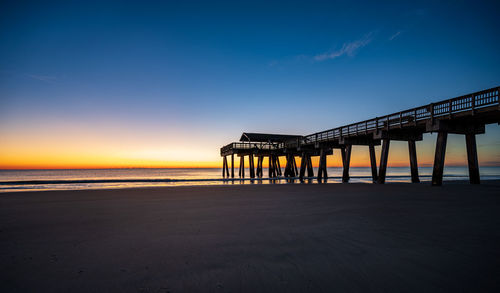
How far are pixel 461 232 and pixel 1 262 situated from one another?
6530 mm

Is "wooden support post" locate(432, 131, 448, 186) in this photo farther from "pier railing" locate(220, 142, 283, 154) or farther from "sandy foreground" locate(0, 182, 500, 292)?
"pier railing" locate(220, 142, 283, 154)

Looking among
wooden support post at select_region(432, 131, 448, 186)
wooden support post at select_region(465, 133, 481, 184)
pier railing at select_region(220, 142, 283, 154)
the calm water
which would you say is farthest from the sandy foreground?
pier railing at select_region(220, 142, 283, 154)

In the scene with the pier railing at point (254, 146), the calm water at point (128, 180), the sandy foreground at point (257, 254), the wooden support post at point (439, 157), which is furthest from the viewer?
the pier railing at point (254, 146)

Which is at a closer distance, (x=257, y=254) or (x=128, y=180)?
(x=257, y=254)

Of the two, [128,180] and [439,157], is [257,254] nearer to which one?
[439,157]

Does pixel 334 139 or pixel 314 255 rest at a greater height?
pixel 334 139

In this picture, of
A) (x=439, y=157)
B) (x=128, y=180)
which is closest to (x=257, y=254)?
(x=439, y=157)

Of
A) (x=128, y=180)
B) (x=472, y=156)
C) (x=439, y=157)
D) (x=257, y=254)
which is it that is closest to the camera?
(x=257, y=254)

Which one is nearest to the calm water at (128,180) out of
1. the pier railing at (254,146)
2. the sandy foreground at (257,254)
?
the pier railing at (254,146)

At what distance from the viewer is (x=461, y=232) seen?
3615 mm

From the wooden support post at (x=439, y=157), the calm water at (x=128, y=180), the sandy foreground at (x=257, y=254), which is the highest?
the wooden support post at (x=439, y=157)

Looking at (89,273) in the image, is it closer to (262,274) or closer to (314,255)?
(262,274)

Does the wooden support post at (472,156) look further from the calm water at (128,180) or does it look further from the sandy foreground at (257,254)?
the sandy foreground at (257,254)

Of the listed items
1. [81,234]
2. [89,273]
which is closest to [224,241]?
[89,273]
